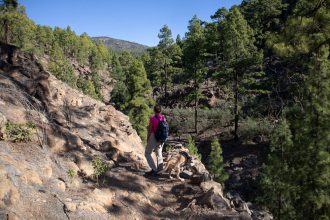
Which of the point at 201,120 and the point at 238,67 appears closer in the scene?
the point at 238,67

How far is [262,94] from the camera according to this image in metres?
29.8

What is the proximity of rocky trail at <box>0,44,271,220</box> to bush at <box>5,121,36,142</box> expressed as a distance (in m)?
0.02

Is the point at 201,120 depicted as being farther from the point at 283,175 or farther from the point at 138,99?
the point at 283,175

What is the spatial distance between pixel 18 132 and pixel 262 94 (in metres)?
26.1

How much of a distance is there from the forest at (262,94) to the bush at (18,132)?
502 cm

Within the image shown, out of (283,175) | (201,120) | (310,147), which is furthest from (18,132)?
(201,120)

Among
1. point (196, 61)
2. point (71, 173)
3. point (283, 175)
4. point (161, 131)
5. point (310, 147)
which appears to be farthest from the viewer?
point (196, 61)

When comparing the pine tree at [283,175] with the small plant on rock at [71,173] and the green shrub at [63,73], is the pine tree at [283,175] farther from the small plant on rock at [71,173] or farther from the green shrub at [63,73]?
the green shrub at [63,73]

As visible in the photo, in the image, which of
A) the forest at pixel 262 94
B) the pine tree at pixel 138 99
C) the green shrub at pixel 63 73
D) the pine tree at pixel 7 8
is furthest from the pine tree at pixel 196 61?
the pine tree at pixel 7 8

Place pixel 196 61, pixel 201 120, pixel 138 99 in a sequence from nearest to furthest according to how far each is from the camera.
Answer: pixel 138 99, pixel 196 61, pixel 201 120

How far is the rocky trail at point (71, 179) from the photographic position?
18.7 ft

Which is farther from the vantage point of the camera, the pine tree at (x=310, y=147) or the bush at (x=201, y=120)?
the bush at (x=201, y=120)

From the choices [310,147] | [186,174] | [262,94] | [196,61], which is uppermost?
[196,61]

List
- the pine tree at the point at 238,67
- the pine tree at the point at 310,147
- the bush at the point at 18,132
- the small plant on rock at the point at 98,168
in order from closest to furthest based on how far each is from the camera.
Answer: the bush at the point at 18,132
the small plant on rock at the point at 98,168
the pine tree at the point at 310,147
the pine tree at the point at 238,67
